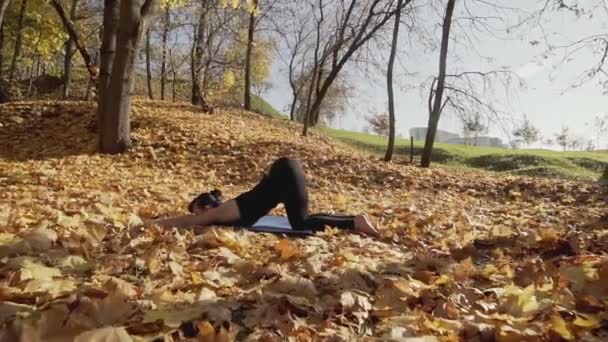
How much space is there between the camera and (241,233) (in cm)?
367

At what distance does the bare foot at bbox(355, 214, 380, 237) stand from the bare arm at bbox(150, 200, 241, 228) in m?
0.94

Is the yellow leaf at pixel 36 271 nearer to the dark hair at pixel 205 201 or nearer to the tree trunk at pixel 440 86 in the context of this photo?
the dark hair at pixel 205 201

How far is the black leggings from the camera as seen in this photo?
3.79 metres

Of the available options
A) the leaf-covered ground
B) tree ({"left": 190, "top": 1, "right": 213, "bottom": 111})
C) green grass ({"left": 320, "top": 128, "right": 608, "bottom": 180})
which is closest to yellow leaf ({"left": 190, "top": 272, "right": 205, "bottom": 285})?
the leaf-covered ground

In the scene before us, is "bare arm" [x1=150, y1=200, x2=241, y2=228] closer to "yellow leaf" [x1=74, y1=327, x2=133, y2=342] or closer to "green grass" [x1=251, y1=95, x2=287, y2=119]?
"yellow leaf" [x1=74, y1=327, x2=133, y2=342]

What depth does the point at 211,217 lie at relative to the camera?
378 centimetres

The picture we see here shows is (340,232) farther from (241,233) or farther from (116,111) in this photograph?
(116,111)

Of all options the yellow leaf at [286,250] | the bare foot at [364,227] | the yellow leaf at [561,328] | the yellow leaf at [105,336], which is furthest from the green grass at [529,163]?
the yellow leaf at [105,336]

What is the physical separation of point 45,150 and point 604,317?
1059cm

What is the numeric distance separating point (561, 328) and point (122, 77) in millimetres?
8754

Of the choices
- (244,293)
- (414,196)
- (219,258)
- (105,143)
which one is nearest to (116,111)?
(105,143)

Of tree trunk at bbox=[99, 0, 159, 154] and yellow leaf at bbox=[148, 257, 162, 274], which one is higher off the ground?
tree trunk at bbox=[99, 0, 159, 154]

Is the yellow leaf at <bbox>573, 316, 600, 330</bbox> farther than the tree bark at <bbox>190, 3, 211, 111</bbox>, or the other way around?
the tree bark at <bbox>190, 3, 211, 111</bbox>

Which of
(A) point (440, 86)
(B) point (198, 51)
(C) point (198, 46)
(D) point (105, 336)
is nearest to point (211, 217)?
(D) point (105, 336)
